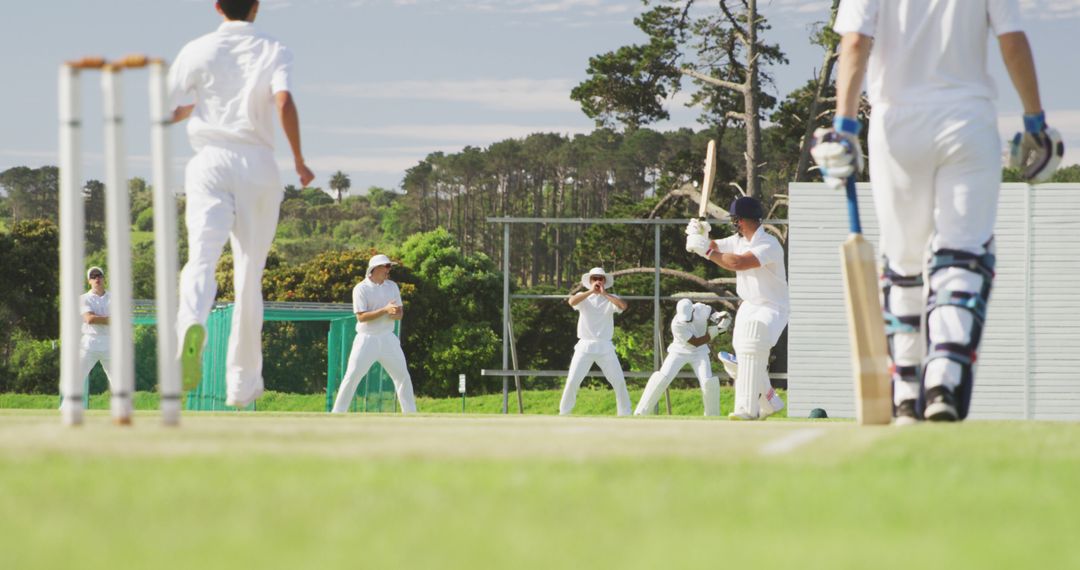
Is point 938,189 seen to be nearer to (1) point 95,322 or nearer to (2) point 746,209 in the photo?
(2) point 746,209

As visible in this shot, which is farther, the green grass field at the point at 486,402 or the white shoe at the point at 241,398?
the green grass field at the point at 486,402

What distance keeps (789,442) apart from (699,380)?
11779mm

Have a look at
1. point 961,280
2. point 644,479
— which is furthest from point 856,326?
point 644,479

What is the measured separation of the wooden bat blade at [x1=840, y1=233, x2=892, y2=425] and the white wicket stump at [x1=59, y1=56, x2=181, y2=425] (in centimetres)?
278

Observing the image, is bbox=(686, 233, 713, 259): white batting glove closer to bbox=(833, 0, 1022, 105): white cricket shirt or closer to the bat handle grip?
the bat handle grip

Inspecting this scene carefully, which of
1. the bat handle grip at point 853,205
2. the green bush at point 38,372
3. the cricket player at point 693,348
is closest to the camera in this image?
the bat handle grip at point 853,205

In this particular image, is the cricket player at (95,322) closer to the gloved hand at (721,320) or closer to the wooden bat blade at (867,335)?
the gloved hand at (721,320)

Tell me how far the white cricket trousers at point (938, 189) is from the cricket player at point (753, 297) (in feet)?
16.7

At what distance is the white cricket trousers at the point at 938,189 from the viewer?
21.5ft

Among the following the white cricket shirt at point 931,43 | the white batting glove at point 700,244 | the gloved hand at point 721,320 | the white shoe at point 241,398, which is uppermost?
the white cricket shirt at point 931,43

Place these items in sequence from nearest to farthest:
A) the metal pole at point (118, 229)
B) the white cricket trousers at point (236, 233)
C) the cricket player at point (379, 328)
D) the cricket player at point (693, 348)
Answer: the metal pole at point (118, 229), the white cricket trousers at point (236, 233), the cricket player at point (379, 328), the cricket player at point (693, 348)

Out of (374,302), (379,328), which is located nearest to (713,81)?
(374,302)

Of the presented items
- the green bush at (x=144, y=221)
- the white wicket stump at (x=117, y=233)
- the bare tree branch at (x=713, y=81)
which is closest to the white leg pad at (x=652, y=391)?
the white wicket stump at (x=117, y=233)

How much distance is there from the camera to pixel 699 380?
16875mm
